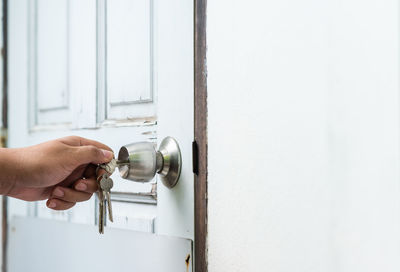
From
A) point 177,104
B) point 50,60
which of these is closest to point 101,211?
point 177,104

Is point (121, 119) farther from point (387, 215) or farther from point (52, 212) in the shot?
point (387, 215)

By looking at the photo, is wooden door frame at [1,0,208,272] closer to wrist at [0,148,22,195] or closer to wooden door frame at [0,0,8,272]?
wrist at [0,148,22,195]

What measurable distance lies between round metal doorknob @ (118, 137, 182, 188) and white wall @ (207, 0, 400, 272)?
67 millimetres

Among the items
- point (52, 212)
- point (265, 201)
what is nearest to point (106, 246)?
point (52, 212)

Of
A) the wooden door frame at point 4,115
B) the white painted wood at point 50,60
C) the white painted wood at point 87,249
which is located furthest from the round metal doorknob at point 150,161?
the wooden door frame at point 4,115

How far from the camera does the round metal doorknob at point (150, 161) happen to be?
0.69 meters

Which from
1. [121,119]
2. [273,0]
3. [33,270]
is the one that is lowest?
[33,270]

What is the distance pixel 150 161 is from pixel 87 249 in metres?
0.26

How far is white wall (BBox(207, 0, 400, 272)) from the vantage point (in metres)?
0.53

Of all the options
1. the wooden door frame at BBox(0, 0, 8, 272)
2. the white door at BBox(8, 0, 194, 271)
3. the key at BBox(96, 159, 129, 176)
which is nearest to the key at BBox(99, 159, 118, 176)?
the key at BBox(96, 159, 129, 176)

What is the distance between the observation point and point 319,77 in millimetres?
590

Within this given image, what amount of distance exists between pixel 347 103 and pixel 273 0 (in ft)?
0.62

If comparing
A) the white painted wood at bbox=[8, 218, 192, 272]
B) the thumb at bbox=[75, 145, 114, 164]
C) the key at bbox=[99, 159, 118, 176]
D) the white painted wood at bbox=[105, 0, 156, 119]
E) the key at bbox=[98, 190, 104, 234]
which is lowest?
the white painted wood at bbox=[8, 218, 192, 272]

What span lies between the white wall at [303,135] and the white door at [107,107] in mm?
61
